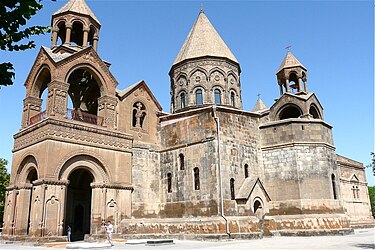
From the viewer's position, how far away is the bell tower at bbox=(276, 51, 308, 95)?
2433 cm

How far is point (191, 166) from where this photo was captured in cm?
1886

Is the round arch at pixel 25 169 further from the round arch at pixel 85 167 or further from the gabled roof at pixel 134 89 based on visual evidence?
the gabled roof at pixel 134 89

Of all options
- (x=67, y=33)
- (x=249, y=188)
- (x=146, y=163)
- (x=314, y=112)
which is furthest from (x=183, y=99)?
(x=249, y=188)

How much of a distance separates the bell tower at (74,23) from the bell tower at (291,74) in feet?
42.3

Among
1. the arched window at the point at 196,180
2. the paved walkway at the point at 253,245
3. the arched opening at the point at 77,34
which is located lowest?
the paved walkway at the point at 253,245

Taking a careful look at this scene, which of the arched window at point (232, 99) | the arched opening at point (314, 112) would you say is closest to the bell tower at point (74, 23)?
the arched window at point (232, 99)

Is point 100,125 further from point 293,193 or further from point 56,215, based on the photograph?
point 293,193

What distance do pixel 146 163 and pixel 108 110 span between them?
380cm

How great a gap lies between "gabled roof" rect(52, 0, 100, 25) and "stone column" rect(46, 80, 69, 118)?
516 centimetres

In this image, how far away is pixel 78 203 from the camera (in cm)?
2084

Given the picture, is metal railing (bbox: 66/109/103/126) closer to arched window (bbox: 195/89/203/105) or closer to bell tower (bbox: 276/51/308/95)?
arched window (bbox: 195/89/203/105)

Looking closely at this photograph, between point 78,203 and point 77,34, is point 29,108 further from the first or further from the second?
point 78,203

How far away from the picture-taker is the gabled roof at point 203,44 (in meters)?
25.1

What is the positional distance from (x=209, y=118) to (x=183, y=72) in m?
7.39
